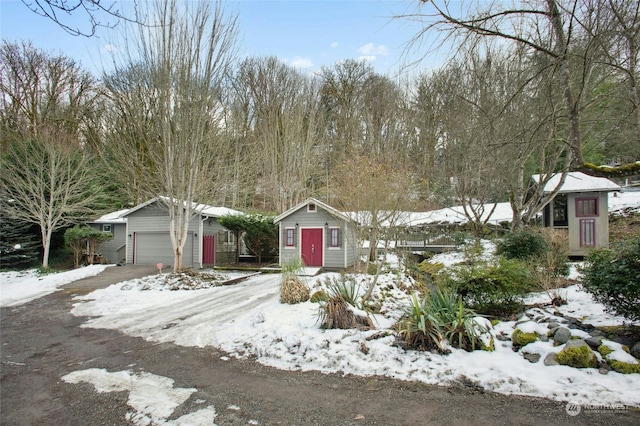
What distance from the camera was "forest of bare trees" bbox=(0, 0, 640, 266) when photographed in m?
3.96

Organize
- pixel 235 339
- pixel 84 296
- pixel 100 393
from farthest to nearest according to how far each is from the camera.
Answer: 1. pixel 84 296
2. pixel 235 339
3. pixel 100 393

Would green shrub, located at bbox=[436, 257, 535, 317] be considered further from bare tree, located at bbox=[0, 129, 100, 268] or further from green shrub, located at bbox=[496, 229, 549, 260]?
bare tree, located at bbox=[0, 129, 100, 268]

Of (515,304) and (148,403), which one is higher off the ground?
(515,304)

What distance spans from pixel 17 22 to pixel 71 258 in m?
18.9

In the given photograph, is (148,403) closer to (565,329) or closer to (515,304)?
(565,329)

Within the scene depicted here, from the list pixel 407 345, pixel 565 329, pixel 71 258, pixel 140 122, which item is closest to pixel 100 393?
pixel 407 345

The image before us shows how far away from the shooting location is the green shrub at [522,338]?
4.61 meters

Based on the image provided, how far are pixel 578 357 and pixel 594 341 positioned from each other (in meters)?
0.57

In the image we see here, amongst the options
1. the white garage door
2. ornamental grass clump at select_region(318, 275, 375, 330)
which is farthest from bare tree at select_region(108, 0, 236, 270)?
ornamental grass clump at select_region(318, 275, 375, 330)

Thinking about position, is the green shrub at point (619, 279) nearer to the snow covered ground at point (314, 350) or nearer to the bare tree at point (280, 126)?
the snow covered ground at point (314, 350)

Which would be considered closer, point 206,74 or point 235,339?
point 235,339

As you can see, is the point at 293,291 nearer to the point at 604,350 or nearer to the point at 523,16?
the point at 604,350

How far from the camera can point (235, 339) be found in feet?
19.2

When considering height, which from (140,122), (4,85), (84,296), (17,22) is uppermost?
(4,85)
